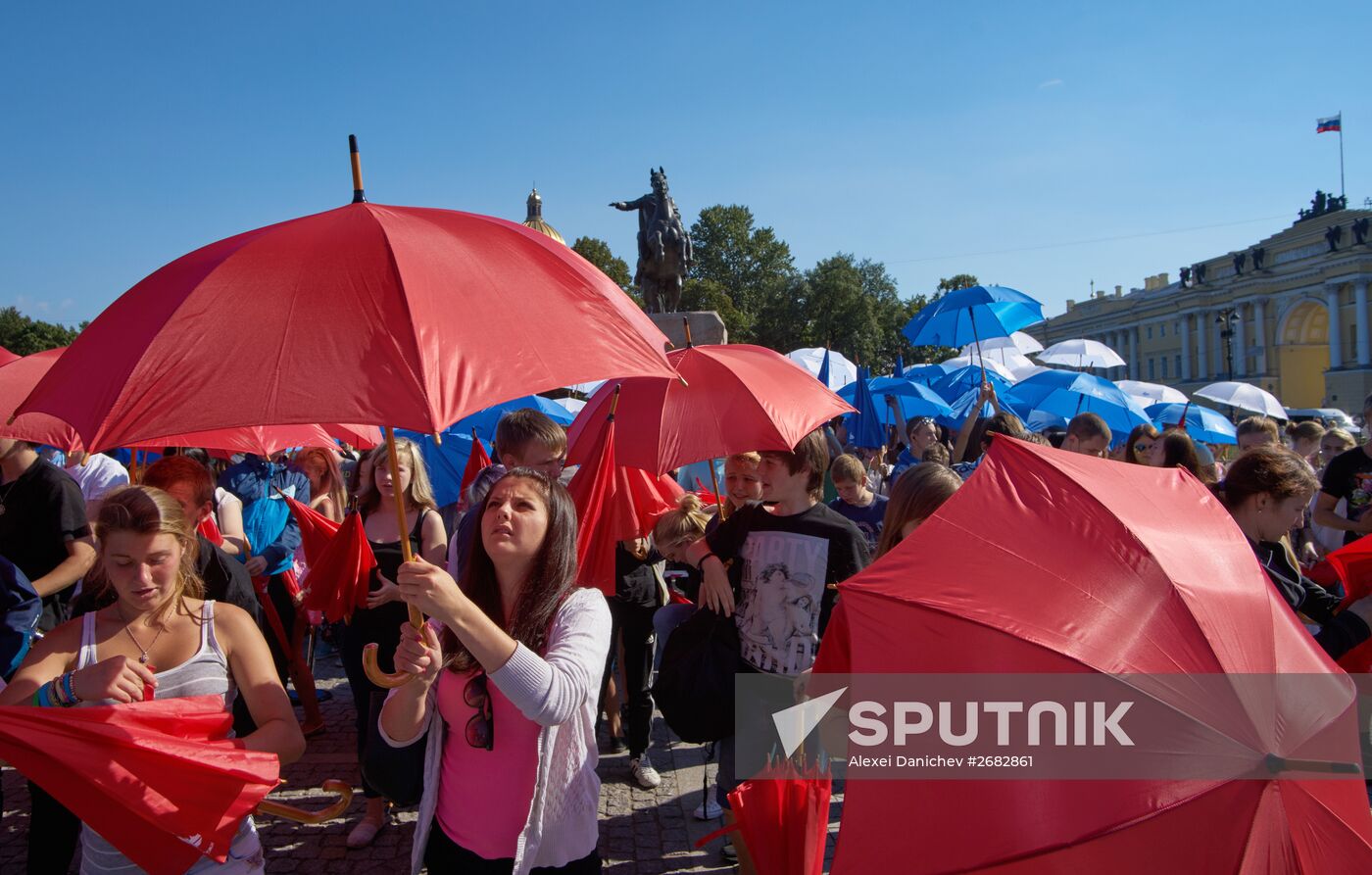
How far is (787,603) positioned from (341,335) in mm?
2153

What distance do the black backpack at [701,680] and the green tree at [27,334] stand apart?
59819 millimetres

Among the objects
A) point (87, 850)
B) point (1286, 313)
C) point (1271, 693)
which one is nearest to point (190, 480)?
point (87, 850)

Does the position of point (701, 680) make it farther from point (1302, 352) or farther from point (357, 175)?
point (1302, 352)

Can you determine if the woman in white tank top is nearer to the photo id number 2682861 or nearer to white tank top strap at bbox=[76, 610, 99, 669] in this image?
white tank top strap at bbox=[76, 610, 99, 669]

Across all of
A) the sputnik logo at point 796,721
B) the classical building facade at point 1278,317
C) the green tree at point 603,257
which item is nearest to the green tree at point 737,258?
the green tree at point 603,257

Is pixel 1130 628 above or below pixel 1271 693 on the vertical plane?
above

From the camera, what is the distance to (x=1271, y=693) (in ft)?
5.22

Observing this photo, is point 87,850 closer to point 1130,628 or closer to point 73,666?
point 73,666

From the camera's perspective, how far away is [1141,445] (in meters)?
5.83

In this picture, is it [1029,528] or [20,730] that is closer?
[1029,528]

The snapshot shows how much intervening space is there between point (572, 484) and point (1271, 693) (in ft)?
9.51

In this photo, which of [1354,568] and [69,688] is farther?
[1354,568]

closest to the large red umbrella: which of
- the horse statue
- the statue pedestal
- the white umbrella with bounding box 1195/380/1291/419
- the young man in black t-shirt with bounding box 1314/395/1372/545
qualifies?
the young man in black t-shirt with bounding box 1314/395/1372/545

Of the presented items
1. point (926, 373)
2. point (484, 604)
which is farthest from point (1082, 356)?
point (484, 604)
